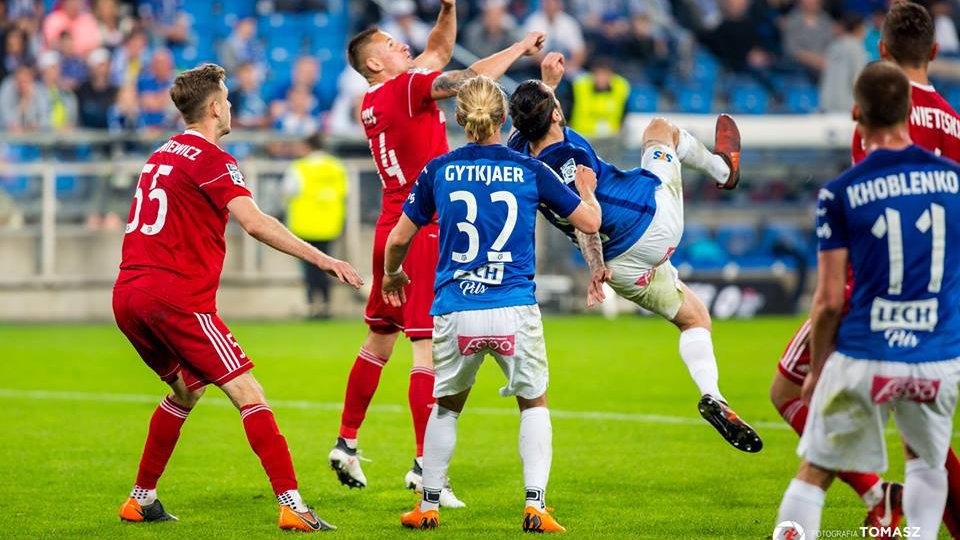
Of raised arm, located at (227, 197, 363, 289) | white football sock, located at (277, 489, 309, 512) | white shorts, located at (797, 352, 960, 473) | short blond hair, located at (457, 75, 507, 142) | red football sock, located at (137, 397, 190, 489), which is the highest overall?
short blond hair, located at (457, 75, 507, 142)

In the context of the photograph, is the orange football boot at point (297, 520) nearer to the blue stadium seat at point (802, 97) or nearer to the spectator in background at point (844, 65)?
the spectator in background at point (844, 65)

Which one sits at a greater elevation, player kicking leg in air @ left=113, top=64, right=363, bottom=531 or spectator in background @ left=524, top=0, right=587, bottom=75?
spectator in background @ left=524, top=0, right=587, bottom=75

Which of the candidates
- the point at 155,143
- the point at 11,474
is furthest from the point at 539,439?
the point at 155,143

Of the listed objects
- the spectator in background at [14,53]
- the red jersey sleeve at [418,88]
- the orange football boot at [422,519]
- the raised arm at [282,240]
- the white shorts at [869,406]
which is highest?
the spectator in background at [14,53]

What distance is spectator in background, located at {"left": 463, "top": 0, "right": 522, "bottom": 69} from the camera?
21891 mm

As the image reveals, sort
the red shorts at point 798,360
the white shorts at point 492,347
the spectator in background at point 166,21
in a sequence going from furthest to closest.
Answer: the spectator in background at point 166,21 → the white shorts at point 492,347 → the red shorts at point 798,360

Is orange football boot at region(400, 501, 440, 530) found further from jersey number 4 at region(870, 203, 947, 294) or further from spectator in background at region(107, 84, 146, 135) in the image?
spectator in background at region(107, 84, 146, 135)

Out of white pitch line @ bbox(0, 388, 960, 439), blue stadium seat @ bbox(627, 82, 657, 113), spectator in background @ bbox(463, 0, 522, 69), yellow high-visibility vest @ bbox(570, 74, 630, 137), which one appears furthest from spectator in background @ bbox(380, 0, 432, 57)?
white pitch line @ bbox(0, 388, 960, 439)

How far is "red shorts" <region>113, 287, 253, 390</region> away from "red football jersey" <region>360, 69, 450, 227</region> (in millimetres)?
1745

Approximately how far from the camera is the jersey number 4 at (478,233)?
22.2ft

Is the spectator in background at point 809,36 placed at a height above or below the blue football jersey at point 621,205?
above

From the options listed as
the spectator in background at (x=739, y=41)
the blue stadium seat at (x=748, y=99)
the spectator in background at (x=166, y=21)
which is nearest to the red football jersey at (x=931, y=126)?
the blue stadium seat at (x=748, y=99)

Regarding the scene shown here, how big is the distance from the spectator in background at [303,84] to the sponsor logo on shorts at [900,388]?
17.2 m

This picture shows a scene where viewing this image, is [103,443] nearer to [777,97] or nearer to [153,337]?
[153,337]
